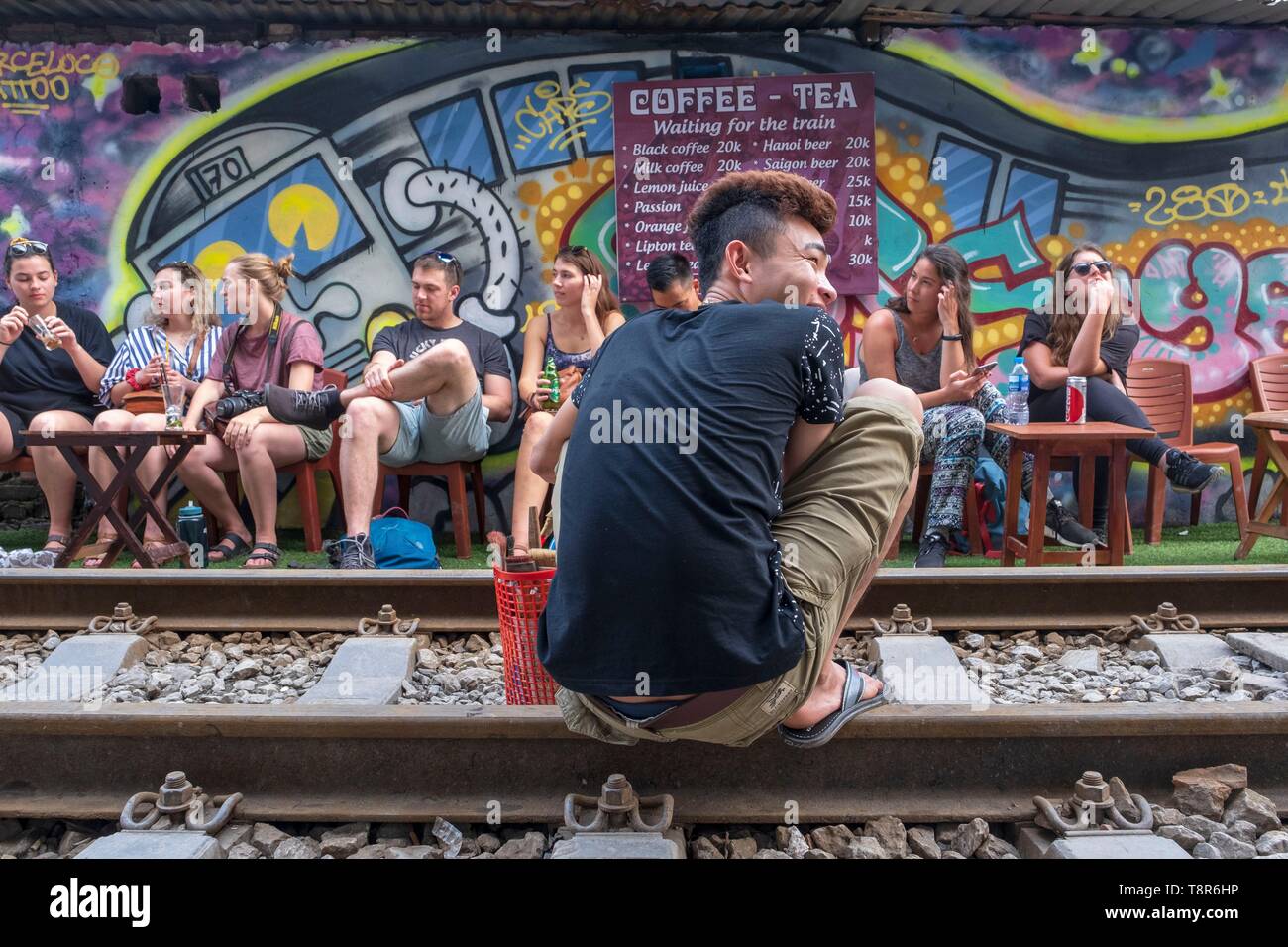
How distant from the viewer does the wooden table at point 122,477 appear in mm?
4711

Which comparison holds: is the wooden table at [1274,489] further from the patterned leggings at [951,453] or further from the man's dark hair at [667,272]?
the man's dark hair at [667,272]

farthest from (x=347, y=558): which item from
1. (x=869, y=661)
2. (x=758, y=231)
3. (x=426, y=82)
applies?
(x=426, y=82)

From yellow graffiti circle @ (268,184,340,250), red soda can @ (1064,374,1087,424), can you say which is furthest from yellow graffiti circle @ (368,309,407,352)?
red soda can @ (1064,374,1087,424)

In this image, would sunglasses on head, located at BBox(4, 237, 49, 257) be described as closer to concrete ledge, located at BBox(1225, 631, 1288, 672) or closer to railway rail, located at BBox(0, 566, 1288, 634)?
railway rail, located at BBox(0, 566, 1288, 634)

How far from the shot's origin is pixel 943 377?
A: 15.9 ft

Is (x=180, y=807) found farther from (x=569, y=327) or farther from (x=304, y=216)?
(x=304, y=216)

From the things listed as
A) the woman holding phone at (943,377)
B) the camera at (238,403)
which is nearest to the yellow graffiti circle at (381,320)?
the camera at (238,403)

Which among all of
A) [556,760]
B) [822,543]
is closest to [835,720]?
[822,543]

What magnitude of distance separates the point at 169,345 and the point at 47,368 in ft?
2.87

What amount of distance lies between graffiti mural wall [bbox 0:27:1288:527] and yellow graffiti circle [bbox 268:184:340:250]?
2 cm

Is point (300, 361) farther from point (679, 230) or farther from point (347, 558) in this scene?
point (679, 230)

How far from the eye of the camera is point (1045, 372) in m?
5.50

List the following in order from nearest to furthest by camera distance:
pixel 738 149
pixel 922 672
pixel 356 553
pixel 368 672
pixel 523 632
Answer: pixel 523 632
pixel 922 672
pixel 368 672
pixel 356 553
pixel 738 149

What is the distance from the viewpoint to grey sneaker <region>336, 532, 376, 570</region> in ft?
14.6
